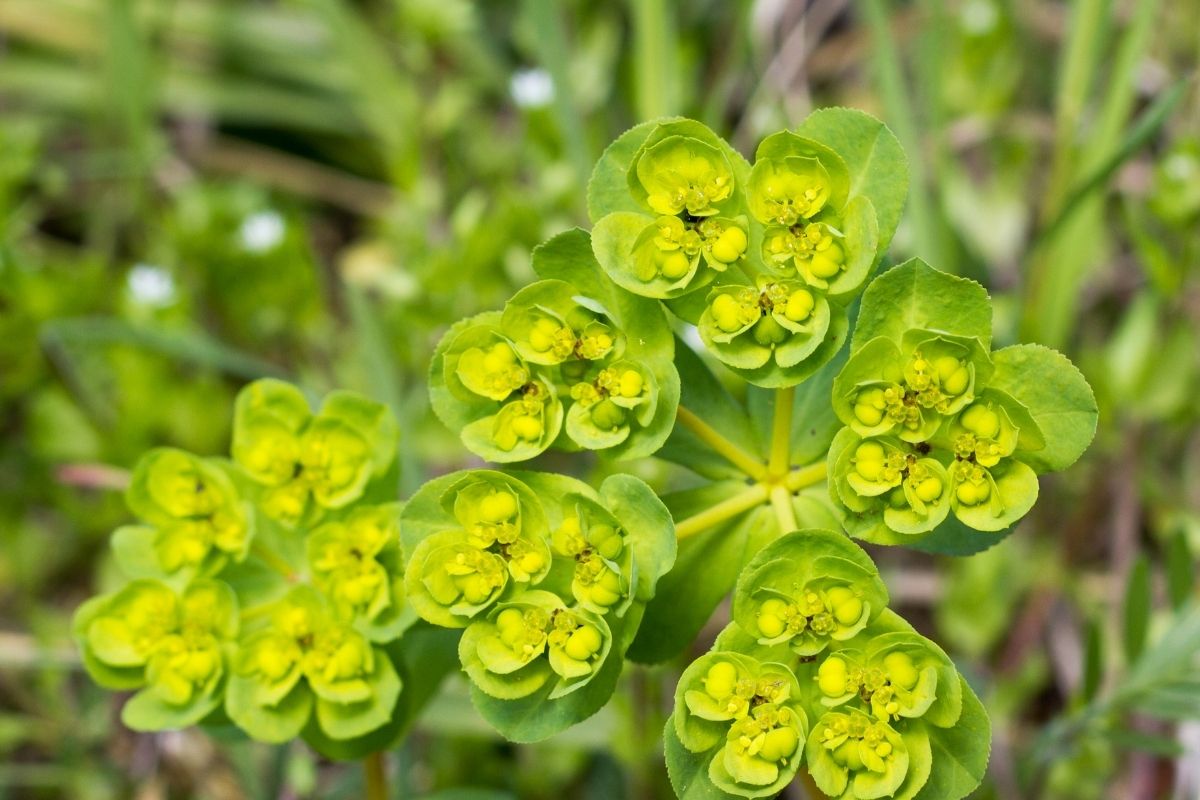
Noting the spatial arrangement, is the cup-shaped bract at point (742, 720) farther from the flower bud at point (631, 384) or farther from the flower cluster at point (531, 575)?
the flower bud at point (631, 384)

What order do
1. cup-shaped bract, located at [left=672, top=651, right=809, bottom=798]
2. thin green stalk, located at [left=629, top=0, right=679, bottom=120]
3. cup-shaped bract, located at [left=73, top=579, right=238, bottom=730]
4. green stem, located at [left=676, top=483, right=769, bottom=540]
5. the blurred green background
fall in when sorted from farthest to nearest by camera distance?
thin green stalk, located at [left=629, top=0, right=679, bottom=120]
the blurred green background
cup-shaped bract, located at [left=73, top=579, right=238, bottom=730]
green stem, located at [left=676, top=483, right=769, bottom=540]
cup-shaped bract, located at [left=672, top=651, right=809, bottom=798]

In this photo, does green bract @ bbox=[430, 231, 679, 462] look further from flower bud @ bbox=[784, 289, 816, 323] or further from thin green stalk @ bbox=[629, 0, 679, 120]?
thin green stalk @ bbox=[629, 0, 679, 120]

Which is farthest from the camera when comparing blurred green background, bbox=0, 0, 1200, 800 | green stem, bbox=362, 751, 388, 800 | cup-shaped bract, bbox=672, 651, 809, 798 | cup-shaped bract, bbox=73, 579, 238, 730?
blurred green background, bbox=0, 0, 1200, 800

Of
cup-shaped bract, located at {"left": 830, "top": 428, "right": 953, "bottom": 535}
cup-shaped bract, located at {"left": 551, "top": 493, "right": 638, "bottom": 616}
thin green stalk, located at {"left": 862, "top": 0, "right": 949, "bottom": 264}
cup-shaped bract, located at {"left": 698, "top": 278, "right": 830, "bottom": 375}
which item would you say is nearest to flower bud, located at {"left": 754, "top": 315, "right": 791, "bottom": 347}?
cup-shaped bract, located at {"left": 698, "top": 278, "right": 830, "bottom": 375}

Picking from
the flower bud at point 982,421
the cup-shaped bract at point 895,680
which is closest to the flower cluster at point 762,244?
the flower bud at point 982,421

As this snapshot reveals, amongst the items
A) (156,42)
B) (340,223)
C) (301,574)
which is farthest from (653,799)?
(156,42)

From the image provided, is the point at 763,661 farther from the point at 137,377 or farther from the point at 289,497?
the point at 137,377
